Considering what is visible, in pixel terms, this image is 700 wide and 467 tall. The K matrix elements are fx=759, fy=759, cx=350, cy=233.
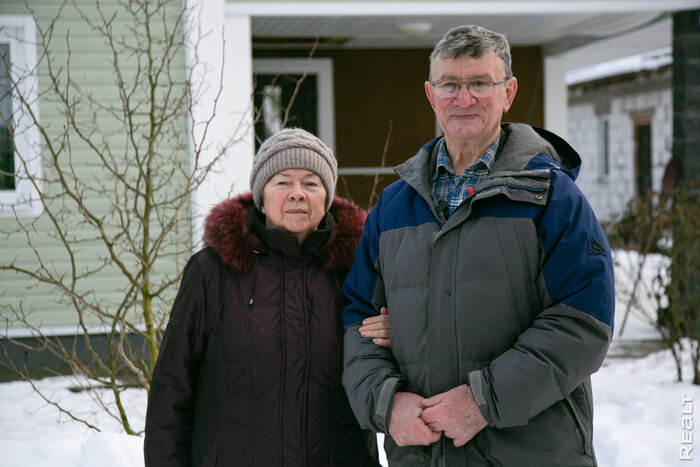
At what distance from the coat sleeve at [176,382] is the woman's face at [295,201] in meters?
0.30

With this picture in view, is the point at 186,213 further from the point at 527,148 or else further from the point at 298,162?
the point at 527,148

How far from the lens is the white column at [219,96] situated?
6.43m

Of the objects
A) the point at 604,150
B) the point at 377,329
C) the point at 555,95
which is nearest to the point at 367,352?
the point at 377,329

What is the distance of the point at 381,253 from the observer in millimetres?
2162

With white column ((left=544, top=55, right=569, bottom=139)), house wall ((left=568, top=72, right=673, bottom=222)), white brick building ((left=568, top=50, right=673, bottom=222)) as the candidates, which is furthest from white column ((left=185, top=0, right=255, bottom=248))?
house wall ((left=568, top=72, right=673, bottom=222))

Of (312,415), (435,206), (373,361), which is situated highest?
(435,206)

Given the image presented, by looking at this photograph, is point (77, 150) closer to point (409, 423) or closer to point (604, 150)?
point (409, 423)

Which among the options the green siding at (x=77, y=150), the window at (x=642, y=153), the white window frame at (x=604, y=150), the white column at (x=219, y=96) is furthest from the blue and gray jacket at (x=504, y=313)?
the white window frame at (x=604, y=150)

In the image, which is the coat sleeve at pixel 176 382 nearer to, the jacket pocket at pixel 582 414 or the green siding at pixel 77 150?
the jacket pocket at pixel 582 414

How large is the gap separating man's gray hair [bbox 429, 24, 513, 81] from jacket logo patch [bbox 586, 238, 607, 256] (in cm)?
54

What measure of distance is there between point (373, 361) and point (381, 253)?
1.00 feet

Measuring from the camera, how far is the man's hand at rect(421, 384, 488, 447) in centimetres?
191

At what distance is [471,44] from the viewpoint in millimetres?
2064

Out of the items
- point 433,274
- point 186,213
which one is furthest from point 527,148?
point 186,213
